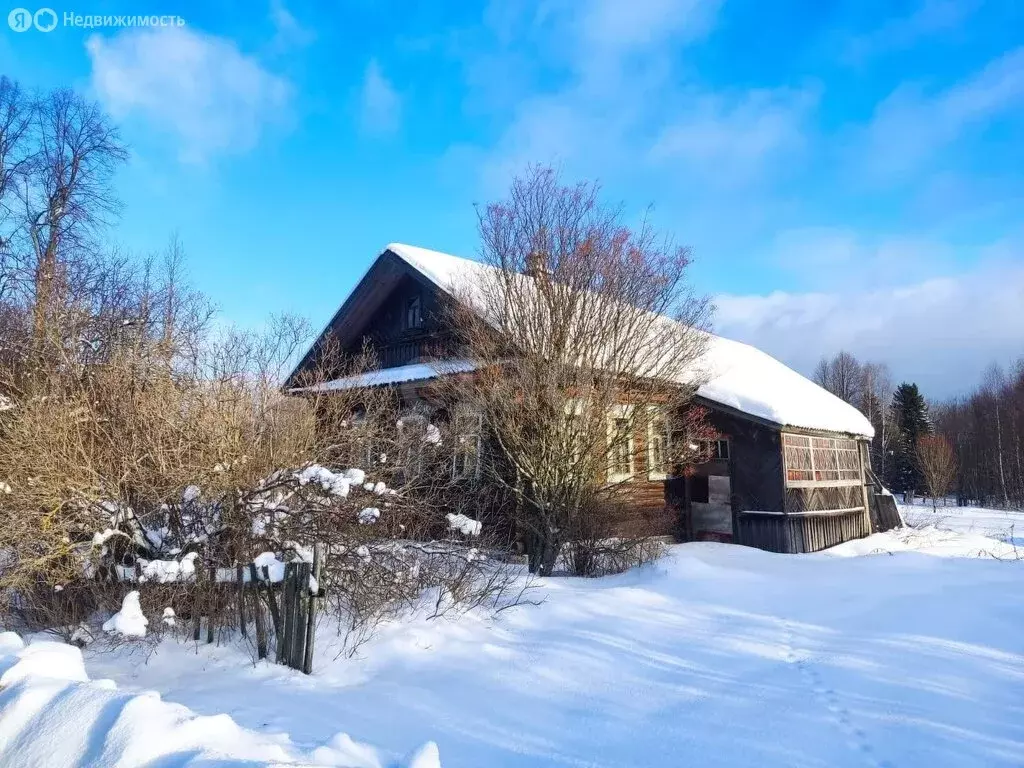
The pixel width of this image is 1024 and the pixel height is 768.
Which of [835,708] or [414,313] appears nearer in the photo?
[835,708]

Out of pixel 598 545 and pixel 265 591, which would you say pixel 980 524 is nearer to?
pixel 598 545

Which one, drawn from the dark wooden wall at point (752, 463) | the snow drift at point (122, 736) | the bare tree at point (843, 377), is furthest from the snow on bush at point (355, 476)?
the bare tree at point (843, 377)

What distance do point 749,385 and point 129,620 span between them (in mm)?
13740

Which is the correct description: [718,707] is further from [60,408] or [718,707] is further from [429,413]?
[429,413]

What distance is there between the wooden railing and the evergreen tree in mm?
34003

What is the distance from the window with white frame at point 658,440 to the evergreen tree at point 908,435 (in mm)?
38829

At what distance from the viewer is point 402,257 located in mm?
14336

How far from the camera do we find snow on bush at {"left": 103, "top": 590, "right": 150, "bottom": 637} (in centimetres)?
575

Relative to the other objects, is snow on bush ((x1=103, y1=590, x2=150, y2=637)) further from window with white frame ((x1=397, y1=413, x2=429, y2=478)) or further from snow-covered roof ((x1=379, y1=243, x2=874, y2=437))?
snow-covered roof ((x1=379, y1=243, x2=874, y2=437))

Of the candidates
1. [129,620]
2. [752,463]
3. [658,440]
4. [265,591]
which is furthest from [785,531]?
[129,620]

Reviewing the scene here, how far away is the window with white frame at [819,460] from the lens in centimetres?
1420

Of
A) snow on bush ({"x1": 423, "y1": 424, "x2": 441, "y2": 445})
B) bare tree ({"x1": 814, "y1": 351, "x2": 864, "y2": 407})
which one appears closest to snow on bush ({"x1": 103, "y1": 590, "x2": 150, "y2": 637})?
snow on bush ({"x1": 423, "y1": 424, "x2": 441, "y2": 445})

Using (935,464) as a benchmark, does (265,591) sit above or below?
below

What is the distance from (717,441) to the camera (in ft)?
47.9
